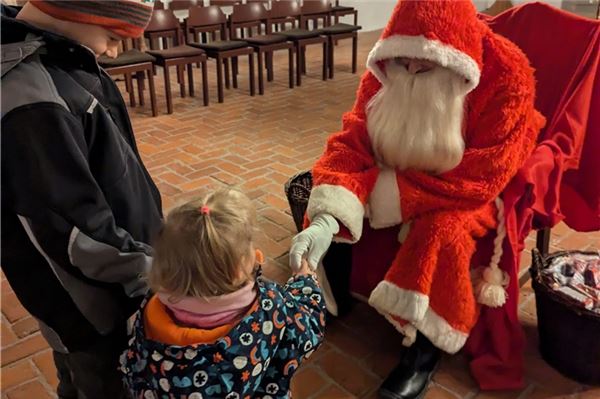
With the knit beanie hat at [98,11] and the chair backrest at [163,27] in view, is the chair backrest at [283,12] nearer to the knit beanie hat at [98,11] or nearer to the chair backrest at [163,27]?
the chair backrest at [163,27]

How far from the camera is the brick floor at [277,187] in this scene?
197cm

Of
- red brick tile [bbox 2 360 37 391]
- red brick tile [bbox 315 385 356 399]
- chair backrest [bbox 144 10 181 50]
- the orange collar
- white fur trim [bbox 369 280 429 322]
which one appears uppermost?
chair backrest [bbox 144 10 181 50]

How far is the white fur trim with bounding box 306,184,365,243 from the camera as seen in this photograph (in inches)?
70.1

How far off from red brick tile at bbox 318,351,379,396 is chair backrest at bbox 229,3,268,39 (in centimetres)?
475

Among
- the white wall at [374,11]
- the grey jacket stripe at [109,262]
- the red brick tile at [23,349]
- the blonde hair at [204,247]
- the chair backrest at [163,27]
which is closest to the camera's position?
the blonde hair at [204,247]

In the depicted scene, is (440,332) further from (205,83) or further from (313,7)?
(313,7)

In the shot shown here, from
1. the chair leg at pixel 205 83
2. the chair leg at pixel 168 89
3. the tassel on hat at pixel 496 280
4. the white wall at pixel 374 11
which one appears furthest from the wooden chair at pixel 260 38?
the tassel on hat at pixel 496 280

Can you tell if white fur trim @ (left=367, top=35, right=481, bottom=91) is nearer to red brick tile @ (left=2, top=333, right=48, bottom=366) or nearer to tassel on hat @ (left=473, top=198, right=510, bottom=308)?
tassel on hat @ (left=473, top=198, right=510, bottom=308)

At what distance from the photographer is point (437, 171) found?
1848mm

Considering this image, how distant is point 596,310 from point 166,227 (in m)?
1.41

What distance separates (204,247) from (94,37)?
0.57 metres

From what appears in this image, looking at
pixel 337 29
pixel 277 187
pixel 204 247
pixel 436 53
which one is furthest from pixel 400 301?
pixel 337 29

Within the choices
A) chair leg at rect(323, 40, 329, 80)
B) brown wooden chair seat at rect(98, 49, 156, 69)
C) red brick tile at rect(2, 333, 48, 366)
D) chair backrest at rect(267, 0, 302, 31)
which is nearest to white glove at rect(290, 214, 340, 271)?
red brick tile at rect(2, 333, 48, 366)

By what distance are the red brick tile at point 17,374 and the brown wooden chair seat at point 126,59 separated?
3009mm
